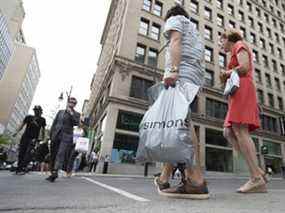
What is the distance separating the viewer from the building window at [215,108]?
81.7ft

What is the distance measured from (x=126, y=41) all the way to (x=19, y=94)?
8130cm

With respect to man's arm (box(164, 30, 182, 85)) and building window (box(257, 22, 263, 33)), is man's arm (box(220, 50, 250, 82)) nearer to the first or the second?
man's arm (box(164, 30, 182, 85))

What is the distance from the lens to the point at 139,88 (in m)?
21.2

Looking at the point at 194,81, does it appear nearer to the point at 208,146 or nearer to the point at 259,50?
the point at 208,146

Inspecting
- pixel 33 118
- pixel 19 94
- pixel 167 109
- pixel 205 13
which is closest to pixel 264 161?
pixel 205 13

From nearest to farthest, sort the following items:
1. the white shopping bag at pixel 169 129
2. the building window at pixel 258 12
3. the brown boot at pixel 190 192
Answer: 1. the white shopping bag at pixel 169 129
2. the brown boot at pixel 190 192
3. the building window at pixel 258 12

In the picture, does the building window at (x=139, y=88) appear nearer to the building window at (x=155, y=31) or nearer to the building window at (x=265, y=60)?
the building window at (x=155, y=31)

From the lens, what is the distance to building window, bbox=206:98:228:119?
81.7 feet

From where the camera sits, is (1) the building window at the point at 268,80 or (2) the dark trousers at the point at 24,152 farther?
(1) the building window at the point at 268,80

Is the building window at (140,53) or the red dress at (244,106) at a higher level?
the building window at (140,53)

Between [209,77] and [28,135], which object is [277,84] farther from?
[28,135]

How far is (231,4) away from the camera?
107 ft

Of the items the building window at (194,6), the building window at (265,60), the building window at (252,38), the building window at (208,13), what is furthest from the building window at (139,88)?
the building window at (265,60)

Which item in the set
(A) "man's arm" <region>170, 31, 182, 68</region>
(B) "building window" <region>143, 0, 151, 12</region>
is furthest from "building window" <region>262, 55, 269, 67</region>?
(A) "man's arm" <region>170, 31, 182, 68</region>
